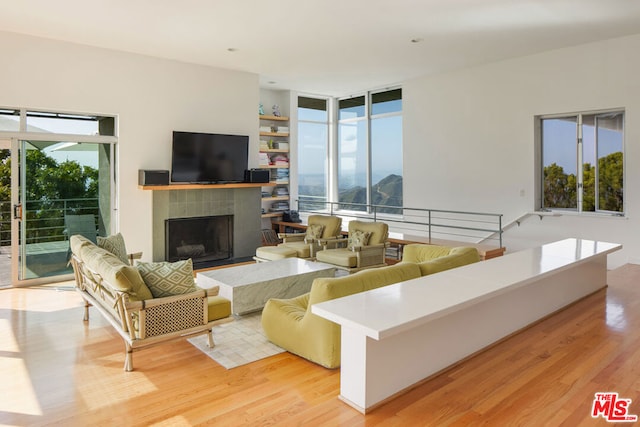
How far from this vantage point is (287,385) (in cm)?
312

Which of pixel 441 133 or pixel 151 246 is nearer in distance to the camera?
pixel 151 246

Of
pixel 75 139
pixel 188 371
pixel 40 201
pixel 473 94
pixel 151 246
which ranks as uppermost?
pixel 473 94

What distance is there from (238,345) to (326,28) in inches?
159

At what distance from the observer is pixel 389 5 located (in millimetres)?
5102

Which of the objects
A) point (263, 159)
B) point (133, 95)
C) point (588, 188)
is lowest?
point (588, 188)

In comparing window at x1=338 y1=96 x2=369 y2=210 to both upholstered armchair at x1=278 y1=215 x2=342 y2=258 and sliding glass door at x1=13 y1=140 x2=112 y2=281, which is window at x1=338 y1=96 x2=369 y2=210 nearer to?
upholstered armchair at x1=278 y1=215 x2=342 y2=258

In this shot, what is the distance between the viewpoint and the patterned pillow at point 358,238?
6738 mm

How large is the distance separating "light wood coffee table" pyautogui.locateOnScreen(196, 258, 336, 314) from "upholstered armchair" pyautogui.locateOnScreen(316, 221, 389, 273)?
0.77 meters

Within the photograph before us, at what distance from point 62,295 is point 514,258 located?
5.22m

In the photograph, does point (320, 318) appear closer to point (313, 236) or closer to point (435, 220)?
point (313, 236)

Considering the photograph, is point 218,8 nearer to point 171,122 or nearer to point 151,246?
point 171,122

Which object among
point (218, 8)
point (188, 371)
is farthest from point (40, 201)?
point (188, 371)

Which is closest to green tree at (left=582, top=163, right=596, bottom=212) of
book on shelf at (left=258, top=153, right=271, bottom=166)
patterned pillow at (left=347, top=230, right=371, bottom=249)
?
patterned pillow at (left=347, top=230, right=371, bottom=249)

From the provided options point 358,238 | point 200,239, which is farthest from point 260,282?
point 200,239
